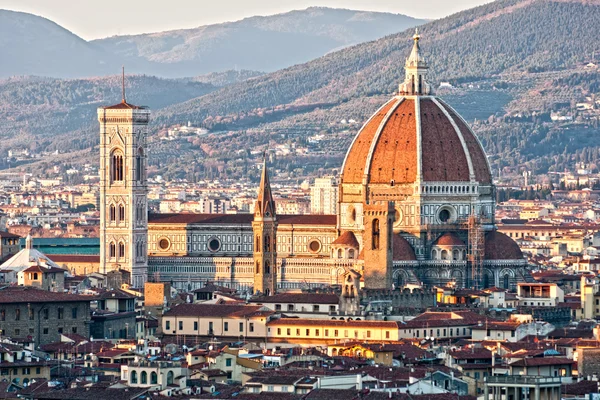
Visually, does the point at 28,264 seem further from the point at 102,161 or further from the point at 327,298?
the point at 327,298

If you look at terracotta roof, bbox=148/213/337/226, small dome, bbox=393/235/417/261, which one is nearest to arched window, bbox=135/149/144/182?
terracotta roof, bbox=148/213/337/226

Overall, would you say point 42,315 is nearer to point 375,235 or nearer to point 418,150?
point 375,235

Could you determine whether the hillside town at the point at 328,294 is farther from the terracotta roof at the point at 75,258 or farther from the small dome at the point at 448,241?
the small dome at the point at 448,241

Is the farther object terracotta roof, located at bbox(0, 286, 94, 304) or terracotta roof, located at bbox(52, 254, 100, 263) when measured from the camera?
terracotta roof, located at bbox(52, 254, 100, 263)

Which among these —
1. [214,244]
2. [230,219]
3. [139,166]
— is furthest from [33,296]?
[139,166]

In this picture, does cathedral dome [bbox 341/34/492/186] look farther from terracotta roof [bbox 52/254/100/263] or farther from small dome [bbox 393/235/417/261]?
terracotta roof [bbox 52/254/100/263]

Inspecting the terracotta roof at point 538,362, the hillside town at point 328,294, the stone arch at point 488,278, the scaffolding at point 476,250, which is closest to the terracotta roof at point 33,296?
the hillside town at point 328,294
